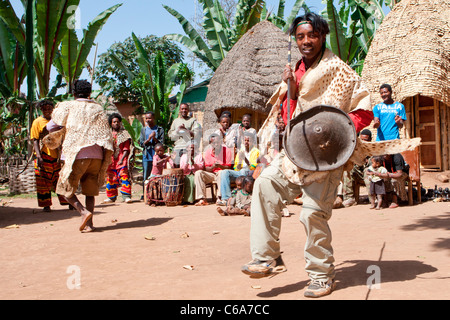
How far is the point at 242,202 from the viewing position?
24.1 feet

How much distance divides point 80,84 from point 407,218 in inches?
190

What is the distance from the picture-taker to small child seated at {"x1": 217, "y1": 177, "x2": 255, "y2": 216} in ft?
23.8

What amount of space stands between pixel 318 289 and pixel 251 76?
36.9 ft

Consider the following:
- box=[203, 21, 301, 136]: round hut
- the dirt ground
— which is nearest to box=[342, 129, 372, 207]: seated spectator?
the dirt ground

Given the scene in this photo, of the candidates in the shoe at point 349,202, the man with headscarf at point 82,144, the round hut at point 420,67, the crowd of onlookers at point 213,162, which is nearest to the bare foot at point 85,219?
the man with headscarf at point 82,144

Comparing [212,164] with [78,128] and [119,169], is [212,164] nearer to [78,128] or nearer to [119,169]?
[119,169]

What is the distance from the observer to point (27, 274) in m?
3.96

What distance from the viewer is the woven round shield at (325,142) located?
3.14 metres

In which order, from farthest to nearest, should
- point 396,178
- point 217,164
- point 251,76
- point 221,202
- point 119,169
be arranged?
point 251,76, point 119,169, point 217,164, point 221,202, point 396,178

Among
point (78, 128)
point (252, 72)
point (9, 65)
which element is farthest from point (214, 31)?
point (78, 128)

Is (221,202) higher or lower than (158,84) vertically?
lower

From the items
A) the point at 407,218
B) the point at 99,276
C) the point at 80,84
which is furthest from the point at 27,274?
the point at 407,218

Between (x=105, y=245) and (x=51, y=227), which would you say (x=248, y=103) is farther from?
(x=105, y=245)

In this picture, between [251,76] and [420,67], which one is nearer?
[420,67]
